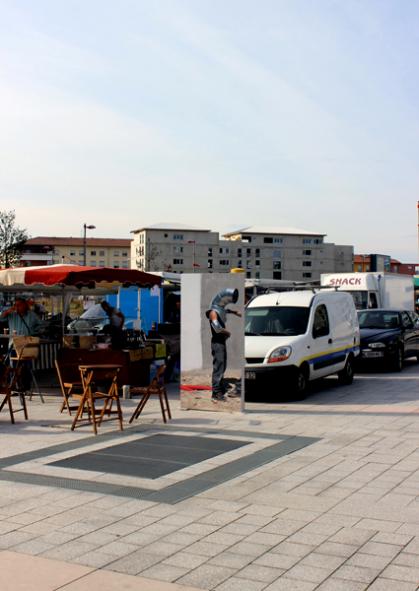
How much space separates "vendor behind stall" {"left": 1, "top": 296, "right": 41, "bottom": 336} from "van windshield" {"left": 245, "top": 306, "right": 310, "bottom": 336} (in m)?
4.07

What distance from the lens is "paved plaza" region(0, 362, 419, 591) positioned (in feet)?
15.5

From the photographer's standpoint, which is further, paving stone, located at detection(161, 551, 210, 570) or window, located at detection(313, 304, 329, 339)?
window, located at detection(313, 304, 329, 339)

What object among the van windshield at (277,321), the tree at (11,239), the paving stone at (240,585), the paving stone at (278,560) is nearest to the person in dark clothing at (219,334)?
the van windshield at (277,321)

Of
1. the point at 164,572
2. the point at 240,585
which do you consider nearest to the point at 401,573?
the point at 240,585

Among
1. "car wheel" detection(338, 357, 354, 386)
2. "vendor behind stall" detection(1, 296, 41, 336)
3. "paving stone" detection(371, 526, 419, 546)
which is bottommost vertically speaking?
"paving stone" detection(371, 526, 419, 546)

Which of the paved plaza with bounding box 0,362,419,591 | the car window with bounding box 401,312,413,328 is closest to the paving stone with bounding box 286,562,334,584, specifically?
the paved plaza with bounding box 0,362,419,591

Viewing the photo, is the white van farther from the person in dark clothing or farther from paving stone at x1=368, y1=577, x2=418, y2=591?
paving stone at x1=368, y1=577, x2=418, y2=591

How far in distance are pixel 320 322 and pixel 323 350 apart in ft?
2.00

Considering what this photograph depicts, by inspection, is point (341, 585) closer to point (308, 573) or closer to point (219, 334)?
point (308, 573)

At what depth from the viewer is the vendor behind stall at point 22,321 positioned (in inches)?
549

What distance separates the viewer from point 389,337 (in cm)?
1902

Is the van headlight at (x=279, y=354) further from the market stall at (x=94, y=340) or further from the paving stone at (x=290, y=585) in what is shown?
the paving stone at (x=290, y=585)

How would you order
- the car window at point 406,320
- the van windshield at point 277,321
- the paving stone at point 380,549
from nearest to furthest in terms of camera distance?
1. the paving stone at point 380,549
2. the van windshield at point 277,321
3. the car window at point 406,320

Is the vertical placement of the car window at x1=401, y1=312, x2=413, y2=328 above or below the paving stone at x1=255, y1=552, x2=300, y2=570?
above
